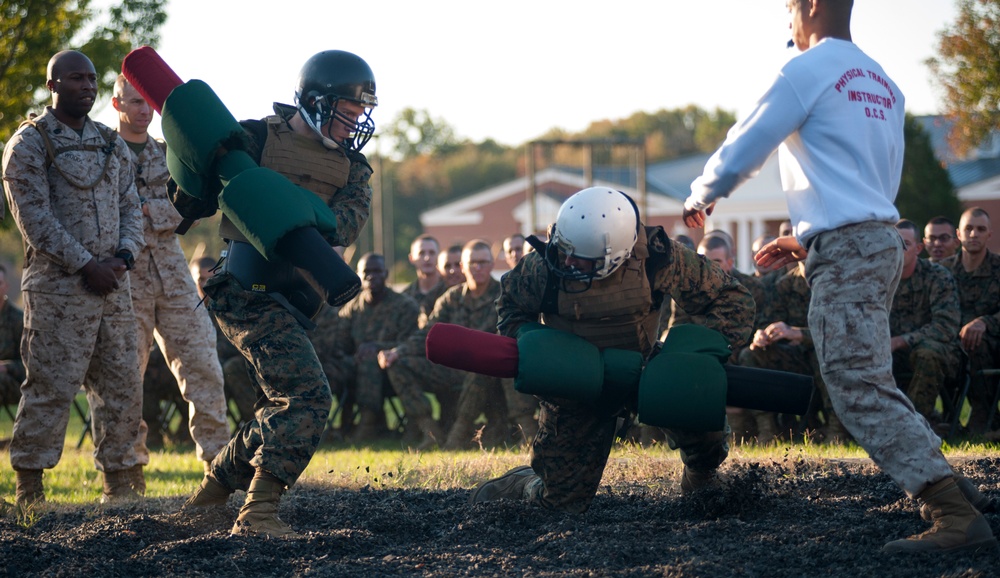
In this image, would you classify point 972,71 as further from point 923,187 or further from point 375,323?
point 375,323

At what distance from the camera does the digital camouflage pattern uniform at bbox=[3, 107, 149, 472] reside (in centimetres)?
623

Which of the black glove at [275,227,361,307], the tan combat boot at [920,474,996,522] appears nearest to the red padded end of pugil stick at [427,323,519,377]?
the black glove at [275,227,361,307]

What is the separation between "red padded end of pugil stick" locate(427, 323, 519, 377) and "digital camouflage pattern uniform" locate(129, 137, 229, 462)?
283 cm

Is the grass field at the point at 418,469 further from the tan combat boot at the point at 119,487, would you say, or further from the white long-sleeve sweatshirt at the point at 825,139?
the white long-sleeve sweatshirt at the point at 825,139

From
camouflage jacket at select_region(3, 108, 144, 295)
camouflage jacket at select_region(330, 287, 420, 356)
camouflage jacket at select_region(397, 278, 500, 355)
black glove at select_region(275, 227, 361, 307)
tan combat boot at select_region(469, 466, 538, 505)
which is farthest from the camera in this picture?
camouflage jacket at select_region(330, 287, 420, 356)

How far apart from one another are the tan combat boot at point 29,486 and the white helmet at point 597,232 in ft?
11.3

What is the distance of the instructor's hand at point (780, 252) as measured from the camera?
471 cm

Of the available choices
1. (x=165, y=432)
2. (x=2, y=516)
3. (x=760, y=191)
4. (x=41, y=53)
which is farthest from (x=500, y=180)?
(x=2, y=516)

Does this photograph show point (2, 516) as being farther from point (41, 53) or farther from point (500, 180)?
point (500, 180)

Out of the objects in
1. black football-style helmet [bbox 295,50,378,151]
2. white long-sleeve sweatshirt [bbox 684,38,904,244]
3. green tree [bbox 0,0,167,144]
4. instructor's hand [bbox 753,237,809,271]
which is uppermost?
green tree [bbox 0,0,167,144]

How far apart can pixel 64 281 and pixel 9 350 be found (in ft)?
17.8

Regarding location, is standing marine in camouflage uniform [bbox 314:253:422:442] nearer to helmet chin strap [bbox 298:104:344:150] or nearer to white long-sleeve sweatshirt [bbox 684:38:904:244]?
helmet chin strap [bbox 298:104:344:150]

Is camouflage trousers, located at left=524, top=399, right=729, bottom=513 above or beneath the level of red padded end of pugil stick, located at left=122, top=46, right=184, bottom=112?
beneath

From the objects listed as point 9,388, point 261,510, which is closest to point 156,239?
point 261,510
